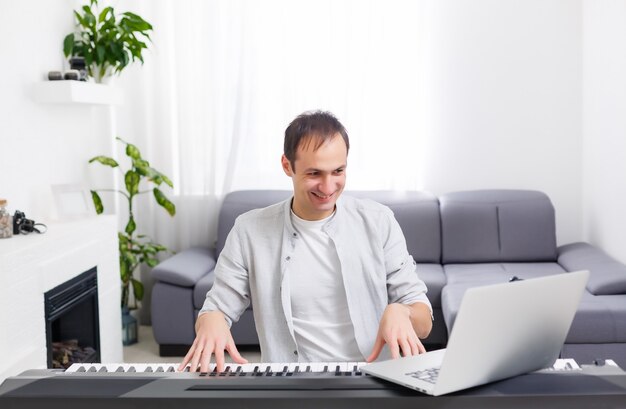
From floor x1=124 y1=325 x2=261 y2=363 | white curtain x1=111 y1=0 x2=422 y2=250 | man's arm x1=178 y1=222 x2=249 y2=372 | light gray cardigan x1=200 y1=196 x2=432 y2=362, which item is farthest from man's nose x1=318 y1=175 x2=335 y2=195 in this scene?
white curtain x1=111 y1=0 x2=422 y2=250

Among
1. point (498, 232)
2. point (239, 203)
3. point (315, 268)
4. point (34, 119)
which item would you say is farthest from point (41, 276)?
point (498, 232)

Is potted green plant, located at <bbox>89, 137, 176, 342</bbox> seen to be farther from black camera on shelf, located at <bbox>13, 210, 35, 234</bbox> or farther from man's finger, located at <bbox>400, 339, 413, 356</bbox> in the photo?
man's finger, located at <bbox>400, 339, 413, 356</bbox>

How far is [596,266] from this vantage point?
4211 mm

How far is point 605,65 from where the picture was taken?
461cm

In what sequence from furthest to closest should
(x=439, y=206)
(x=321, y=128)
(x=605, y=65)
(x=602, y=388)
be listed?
1. (x=439, y=206)
2. (x=605, y=65)
3. (x=321, y=128)
4. (x=602, y=388)

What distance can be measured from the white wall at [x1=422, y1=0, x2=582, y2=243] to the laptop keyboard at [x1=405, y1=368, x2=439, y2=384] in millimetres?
3772

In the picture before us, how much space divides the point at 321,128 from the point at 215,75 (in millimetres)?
3277

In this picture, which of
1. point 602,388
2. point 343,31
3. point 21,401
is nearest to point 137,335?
point 343,31

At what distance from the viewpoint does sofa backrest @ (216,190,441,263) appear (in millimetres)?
4844

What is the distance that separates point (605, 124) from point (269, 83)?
209cm

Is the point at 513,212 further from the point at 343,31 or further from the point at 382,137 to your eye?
the point at 343,31

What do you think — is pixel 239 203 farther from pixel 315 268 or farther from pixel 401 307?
pixel 401 307

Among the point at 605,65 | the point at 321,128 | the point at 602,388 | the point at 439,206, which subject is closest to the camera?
the point at 602,388

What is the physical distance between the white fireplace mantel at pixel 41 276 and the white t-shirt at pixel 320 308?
53.2 inches
